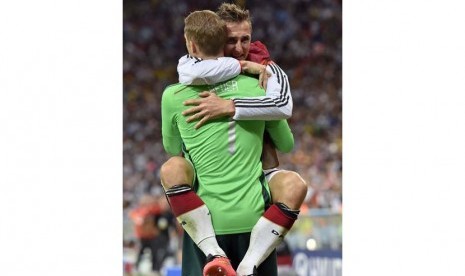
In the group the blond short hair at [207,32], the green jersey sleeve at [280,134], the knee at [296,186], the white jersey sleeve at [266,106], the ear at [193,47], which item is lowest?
the knee at [296,186]

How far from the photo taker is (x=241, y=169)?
2385mm

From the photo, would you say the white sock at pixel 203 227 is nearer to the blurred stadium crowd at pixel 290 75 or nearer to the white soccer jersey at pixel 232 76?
the white soccer jersey at pixel 232 76

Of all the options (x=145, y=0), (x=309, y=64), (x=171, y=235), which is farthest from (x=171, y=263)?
(x=309, y=64)

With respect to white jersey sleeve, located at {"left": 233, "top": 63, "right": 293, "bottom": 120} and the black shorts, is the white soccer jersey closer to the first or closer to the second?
white jersey sleeve, located at {"left": 233, "top": 63, "right": 293, "bottom": 120}

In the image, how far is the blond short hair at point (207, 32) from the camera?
2322mm

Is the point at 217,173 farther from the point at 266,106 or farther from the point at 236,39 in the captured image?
the point at 236,39

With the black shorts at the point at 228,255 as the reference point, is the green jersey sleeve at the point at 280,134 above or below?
above

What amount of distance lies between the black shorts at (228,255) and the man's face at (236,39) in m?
0.56

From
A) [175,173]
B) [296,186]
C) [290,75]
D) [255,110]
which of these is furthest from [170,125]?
[290,75]

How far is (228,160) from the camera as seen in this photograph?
93.8 inches

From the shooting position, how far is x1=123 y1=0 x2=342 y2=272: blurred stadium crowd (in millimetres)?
5094

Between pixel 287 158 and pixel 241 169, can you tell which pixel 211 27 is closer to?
pixel 241 169

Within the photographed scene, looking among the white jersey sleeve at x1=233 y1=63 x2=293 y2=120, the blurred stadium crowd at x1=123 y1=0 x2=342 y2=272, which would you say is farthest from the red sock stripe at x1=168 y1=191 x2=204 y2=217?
the blurred stadium crowd at x1=123 y1=0 x2=342 y2=272

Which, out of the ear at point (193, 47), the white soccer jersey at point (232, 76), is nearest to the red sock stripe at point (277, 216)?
the white soccer jersey at point (232, 76)
